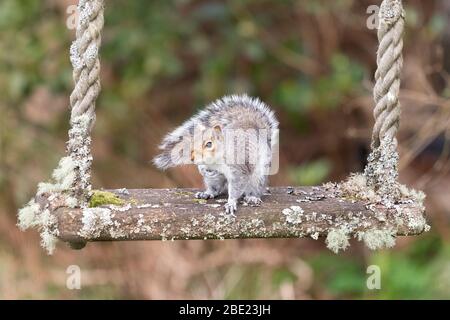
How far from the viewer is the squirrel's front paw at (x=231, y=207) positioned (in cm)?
279

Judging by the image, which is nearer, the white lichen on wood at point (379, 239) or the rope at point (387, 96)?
the white lichen on wood at point (379, 239)

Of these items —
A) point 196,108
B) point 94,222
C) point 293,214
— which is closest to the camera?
point 94,222

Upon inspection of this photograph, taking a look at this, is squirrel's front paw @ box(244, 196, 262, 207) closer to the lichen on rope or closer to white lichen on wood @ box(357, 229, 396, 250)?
white lichen on wood @ box(357, 229, 396, 250)

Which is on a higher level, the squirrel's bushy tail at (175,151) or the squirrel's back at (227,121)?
the squirrel's back at (227,121)

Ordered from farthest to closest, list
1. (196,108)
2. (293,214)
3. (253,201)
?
(196,108) < (253,201) < (293,214)

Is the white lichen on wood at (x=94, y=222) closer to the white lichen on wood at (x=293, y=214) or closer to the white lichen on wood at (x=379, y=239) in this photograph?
the white lichen on wood at (x=293, y=214)

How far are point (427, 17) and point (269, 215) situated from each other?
4.99 metres

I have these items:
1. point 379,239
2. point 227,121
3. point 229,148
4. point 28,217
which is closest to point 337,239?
point 379,239

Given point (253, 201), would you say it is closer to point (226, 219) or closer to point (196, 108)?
point (226, 219)

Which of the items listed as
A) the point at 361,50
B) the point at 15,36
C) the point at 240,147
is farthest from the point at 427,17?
the point at 240,147

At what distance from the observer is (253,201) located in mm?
2895

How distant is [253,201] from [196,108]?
3.49 metres

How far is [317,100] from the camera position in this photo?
5.91 metres

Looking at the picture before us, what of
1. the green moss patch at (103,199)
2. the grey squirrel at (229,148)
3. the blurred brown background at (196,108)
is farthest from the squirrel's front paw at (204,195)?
the blurred brown background at (196,108)
